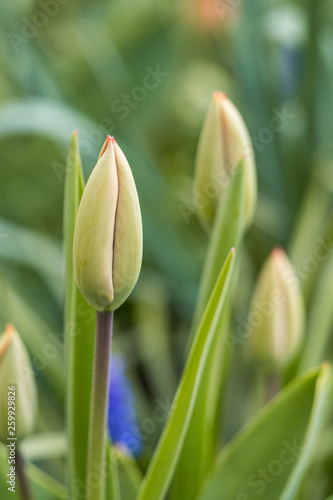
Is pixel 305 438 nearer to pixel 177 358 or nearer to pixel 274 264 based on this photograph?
pixel 274 264

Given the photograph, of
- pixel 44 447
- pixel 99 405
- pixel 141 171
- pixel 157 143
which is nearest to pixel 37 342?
pixel 44 447

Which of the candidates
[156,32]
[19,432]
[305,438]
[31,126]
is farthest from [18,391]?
[156,32]

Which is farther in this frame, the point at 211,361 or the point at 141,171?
the point at 141,171

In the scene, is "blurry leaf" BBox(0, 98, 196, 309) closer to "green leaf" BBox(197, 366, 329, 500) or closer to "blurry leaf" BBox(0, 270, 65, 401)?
"blurry leaf" BBox(0, 270, 65, 401)

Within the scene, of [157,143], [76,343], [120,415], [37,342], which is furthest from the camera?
[157,143]

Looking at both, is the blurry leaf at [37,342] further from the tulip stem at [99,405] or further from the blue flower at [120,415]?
the tulip stem at [99,405]

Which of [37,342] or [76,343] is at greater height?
[37,342]

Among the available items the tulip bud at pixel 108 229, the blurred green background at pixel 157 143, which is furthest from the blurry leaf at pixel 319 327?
the tulip bud at pixel 108 229

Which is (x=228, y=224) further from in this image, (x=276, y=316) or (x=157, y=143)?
(x=157, y=143)
